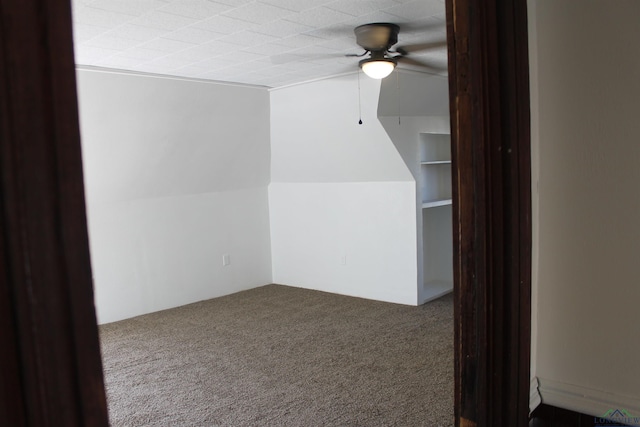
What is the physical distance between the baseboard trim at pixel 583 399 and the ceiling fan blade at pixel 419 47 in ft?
7.71

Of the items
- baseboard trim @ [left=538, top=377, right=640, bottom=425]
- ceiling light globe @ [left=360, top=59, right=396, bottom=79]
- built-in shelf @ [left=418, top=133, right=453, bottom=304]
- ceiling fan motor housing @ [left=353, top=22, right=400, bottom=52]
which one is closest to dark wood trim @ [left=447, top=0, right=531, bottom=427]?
baseboard trim @ [left=538, top=377, right=640, bottom=425]

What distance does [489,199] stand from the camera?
6.13ft

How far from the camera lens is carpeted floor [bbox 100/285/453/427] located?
301cm

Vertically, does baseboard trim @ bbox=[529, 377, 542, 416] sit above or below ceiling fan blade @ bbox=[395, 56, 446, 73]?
below

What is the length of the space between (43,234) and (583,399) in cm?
234

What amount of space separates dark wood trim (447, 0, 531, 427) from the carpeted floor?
1.00m

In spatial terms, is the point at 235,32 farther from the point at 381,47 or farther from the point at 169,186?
the point at 169,186

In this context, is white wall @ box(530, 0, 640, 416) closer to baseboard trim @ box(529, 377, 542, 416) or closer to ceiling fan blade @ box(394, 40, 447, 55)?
baseboard trim @ box(529, 377, 542, 416)

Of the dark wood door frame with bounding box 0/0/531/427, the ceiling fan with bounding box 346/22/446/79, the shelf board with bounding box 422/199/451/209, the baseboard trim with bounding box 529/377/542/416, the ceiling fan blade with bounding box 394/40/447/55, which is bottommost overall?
the baseboard trim with bounding box 529/377/542/416

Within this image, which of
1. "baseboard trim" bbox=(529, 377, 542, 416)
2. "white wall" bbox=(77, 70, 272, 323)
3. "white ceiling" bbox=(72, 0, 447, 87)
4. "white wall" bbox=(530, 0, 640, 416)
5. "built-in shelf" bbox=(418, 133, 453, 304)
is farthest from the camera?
"built-in shelf" bbox=(418, 133, 453, 304)

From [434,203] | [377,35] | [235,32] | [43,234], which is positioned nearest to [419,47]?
[377,35]

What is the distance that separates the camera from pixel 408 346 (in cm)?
403

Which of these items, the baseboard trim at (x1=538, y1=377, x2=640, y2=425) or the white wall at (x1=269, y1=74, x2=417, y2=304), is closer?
the baseboard trim at (x1=538, y1=377, x2=640, y2=425)

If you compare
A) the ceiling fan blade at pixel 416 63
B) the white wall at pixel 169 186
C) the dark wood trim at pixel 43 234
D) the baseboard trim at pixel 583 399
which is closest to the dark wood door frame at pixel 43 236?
the dark wood trim at pixel 43 234
